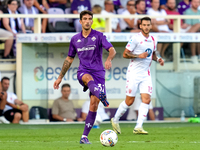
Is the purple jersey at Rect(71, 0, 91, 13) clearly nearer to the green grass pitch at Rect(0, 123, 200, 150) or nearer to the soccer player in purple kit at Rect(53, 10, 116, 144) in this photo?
the green grass pitch at Rect(0, 123, 200, 150)

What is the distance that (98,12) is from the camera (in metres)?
15.4

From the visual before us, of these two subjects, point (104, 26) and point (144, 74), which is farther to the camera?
point (104, 26)

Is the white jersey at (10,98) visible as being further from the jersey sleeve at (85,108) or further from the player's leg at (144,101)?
the player's leg at (144,101)

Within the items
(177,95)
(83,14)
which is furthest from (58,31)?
(83,14)

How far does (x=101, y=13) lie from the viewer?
610 inches

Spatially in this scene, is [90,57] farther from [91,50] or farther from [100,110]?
[100,110]

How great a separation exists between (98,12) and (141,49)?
562 centimetres

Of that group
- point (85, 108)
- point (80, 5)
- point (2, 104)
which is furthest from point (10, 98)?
point (80, 5)

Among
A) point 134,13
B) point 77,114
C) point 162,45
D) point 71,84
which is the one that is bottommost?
point 77,114

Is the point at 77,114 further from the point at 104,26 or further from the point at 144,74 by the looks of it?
the point at 144,74

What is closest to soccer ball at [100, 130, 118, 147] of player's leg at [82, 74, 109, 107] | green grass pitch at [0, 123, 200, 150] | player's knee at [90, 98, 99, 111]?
green grass pitch at [0, 123, 200, 150]

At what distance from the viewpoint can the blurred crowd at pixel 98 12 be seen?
582 inches

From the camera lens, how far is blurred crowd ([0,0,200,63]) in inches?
582

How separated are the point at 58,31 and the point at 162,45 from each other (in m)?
3.46
